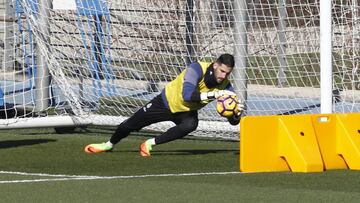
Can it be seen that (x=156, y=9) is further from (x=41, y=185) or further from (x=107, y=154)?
(x=41, y=185)

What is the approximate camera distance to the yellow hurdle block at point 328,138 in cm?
1170

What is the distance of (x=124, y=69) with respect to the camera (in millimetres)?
16938

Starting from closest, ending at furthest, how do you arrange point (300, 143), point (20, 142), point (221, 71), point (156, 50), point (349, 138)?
point (300, 143)
point (349, 138)
point (221, 71)
point (20, 142)
point (156, 50)

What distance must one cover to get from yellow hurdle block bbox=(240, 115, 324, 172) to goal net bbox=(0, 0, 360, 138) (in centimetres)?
333

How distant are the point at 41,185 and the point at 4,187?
309 millimetres

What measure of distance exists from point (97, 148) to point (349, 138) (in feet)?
9.58

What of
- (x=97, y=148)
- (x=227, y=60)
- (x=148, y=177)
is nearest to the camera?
(x=148, y=177)

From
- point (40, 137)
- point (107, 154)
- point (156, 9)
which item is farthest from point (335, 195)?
point (156, 9)

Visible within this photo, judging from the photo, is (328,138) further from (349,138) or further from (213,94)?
(213,94)

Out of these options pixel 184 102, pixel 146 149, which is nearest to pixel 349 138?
pixel 184 102

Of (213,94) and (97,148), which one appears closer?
(213,94)

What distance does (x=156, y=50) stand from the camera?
16.4 metres

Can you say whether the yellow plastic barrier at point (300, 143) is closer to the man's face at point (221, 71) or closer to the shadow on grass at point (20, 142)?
the man's face at point (221, 71)

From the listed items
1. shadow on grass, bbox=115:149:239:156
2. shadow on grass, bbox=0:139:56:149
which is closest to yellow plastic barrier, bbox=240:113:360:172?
shadow on grass, bbox=115:149:239:156
